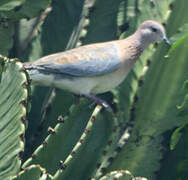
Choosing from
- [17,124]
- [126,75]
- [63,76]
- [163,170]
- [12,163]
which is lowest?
[163,170]

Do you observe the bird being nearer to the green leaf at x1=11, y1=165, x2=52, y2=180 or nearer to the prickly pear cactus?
the prickly pear cactus

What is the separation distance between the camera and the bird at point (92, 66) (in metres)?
3.21

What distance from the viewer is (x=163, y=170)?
3.10m

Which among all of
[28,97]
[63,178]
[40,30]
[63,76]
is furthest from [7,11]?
[63,178]

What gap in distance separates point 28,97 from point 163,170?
117cm

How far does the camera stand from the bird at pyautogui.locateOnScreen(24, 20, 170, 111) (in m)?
3.21

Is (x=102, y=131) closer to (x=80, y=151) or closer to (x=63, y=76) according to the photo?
(x=80, y=151)

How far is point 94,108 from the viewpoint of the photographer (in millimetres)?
2758

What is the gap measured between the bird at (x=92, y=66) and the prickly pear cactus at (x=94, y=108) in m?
0.07

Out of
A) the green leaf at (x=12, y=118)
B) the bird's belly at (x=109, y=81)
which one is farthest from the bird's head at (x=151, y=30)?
the green leaf at (x=12, y=118)

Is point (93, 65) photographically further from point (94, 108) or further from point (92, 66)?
point (94, 108)

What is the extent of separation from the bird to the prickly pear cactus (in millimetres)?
75

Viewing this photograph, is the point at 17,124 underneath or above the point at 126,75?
above

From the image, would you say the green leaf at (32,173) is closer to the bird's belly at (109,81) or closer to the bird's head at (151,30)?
the bird's belly at (109,81)
